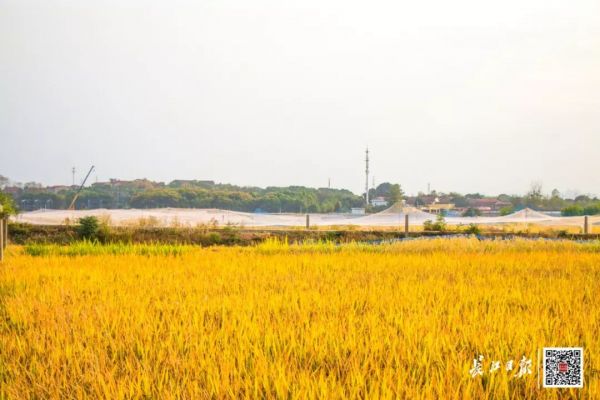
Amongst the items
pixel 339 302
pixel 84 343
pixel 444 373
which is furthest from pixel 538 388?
pixel 84 343

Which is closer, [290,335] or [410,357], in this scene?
[410,357]

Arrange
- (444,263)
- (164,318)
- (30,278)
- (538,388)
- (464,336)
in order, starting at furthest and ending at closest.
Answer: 1. (444,263)
2. (30,278)
3. (164,318)
4. (464,336)
5. (538,388)

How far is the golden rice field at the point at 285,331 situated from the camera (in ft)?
8.25

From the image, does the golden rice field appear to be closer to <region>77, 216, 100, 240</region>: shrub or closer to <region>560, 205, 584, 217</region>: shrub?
<region>77, 216, 100, 240</region>: shrub

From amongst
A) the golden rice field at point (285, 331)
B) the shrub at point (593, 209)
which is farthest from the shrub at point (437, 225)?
the shrub at point (593, 209)

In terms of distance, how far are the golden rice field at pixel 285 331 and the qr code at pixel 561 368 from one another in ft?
0.18

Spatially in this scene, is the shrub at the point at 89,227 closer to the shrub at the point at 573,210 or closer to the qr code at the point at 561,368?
the qr code at the point at 561,368

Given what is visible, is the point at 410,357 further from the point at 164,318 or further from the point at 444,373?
the point at 164,318

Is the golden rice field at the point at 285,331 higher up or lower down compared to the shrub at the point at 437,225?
lower down

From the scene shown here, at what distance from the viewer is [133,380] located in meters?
2.54

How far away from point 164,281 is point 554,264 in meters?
5.15

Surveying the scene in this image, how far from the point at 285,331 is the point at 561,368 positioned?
154 centimetres

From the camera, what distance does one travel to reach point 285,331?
3.46 metres

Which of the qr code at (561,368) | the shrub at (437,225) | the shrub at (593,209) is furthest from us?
the shrub at (593,209)
